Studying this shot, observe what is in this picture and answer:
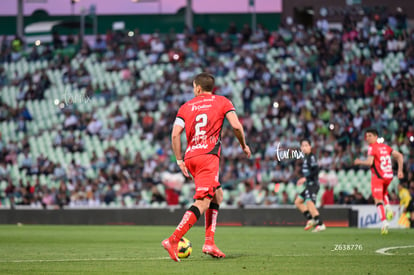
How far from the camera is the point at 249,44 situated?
3581cm

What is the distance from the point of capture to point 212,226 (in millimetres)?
10508

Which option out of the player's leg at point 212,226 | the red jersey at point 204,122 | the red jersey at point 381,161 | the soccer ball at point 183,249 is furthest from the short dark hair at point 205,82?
the red jersey at point 381,161

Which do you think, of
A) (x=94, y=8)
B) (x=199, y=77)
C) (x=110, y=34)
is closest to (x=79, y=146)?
(x=110, y=34)

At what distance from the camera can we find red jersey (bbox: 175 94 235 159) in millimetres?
10125

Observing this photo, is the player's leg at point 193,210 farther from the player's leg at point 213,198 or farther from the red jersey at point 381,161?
the red jersey at point 381,161

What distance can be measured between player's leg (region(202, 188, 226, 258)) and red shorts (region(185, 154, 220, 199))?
532 millimetres

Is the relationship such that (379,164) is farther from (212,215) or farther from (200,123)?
(200,123)

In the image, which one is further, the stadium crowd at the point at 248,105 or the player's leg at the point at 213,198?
the stadium crowd at the point at 248,105

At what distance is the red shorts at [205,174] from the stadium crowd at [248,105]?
1618 cm

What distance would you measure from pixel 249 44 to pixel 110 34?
24.8 feet

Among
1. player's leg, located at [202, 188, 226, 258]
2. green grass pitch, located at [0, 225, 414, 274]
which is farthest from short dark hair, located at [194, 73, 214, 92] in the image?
green grass pitch, located at [0, 225, 414, 274]

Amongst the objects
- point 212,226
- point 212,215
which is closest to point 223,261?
point 212,226

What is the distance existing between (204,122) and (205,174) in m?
0.68

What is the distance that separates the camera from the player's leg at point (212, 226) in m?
10.1
